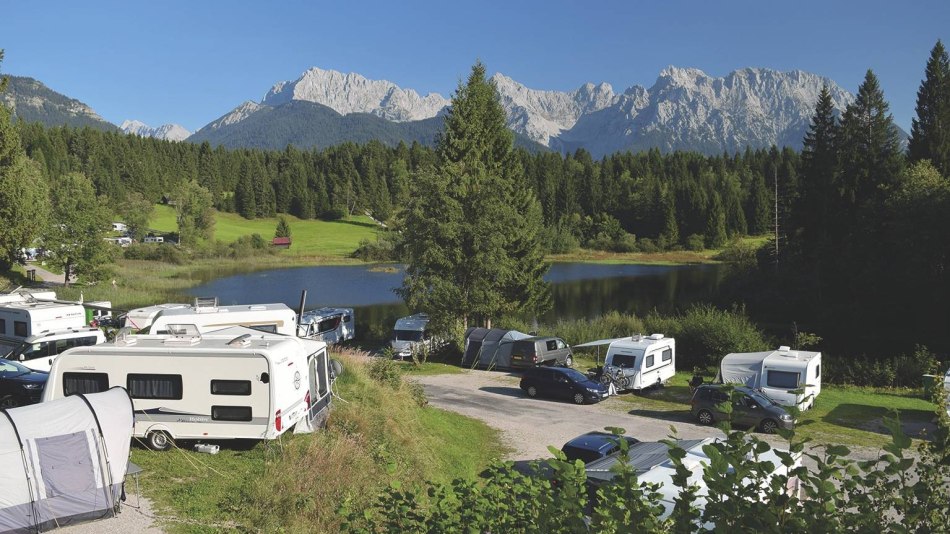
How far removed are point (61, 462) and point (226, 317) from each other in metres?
13.5

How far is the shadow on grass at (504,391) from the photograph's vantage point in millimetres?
24191

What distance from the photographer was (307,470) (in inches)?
440

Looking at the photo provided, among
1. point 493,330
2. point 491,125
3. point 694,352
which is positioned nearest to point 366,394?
point 493,330

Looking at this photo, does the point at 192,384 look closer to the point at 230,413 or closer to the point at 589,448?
the point at 230,413

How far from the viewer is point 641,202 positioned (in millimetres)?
119562

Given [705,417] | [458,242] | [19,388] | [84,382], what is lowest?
[705,417]

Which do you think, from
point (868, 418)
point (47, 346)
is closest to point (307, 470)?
point (47, 346)

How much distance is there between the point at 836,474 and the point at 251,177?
134 meters

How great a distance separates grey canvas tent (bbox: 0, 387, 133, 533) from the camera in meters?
8.66

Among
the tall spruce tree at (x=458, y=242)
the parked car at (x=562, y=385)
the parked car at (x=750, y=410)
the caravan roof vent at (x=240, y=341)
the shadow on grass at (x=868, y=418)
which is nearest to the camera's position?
the caravan roof vent at (x=240, y=341)

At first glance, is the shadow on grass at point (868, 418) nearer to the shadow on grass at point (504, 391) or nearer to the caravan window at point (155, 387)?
the shadow on grass at point (504, 391)

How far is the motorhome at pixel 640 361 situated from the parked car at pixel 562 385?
168 centimetres

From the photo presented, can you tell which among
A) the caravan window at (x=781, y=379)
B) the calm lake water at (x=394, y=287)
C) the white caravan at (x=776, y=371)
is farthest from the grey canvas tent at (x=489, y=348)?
the caravan window at (x=781, y=379)

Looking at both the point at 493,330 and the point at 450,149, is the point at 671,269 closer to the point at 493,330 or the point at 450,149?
the point at 450,149
